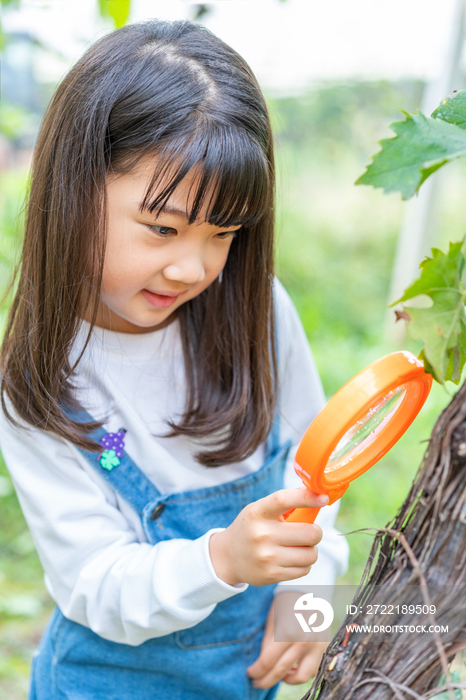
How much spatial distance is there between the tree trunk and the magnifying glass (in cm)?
7

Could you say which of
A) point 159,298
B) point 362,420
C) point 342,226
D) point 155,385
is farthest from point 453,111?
point 342,226

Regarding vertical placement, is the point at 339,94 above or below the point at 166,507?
above

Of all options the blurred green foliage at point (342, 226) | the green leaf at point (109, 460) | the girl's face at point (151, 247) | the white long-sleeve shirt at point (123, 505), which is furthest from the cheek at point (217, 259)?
the blurred green foliage at point (342, 226)

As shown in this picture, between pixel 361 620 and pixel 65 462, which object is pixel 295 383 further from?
pixel 361 620

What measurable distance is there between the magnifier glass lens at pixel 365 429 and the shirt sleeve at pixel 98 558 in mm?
241

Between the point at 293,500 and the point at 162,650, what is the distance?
0.42 m

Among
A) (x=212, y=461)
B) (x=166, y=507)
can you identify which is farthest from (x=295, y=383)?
(x=166, y=507)

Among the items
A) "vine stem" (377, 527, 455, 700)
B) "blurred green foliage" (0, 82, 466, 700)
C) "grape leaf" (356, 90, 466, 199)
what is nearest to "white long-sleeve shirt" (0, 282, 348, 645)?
"vine stem" (377, 527, 455, 700)

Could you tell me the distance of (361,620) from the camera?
495 millimetres

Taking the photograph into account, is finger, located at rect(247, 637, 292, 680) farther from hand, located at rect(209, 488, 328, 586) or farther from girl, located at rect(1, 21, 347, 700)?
hand, located at rect(209, 488, 328, 586)

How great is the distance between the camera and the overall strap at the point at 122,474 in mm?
863

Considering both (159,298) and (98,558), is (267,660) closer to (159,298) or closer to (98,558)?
(98,558)

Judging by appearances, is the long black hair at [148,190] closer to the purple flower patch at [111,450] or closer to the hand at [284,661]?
the purple flower patch at [111,450]

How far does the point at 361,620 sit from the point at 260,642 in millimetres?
531
